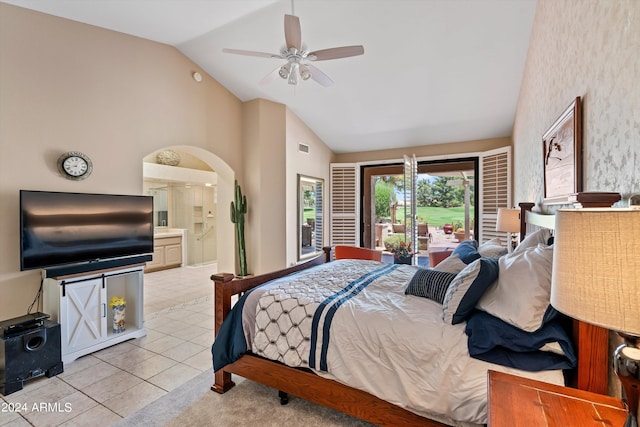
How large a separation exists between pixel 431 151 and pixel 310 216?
264 cm

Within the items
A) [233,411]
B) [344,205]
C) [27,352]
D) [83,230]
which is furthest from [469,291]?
[344,205]

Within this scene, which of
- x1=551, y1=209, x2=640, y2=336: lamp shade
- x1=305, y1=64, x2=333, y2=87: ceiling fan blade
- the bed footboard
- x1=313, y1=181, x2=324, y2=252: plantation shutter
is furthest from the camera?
x1=313, y1=181, x2=324, y2=252: plantation shutter

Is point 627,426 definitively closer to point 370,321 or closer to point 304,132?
point 370,321

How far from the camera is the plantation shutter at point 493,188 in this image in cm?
487

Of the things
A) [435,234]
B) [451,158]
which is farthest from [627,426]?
[435,234]

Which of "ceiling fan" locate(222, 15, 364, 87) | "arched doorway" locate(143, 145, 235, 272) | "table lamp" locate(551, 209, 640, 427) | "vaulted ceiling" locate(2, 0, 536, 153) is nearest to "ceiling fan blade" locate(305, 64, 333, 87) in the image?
"ceiling fan" locate(222, 15, 364, 87)

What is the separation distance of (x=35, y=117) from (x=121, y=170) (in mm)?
865

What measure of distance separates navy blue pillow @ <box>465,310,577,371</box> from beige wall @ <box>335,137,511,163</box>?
456 centimetres

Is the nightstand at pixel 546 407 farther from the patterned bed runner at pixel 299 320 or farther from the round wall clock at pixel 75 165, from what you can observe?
the round wall clock at pixel 75 165

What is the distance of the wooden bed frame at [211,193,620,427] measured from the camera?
130 centimetres

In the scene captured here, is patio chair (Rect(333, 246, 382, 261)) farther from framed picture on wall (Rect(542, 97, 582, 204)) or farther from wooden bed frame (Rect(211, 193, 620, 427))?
framed picture on wall (Rect(542, 97, 582, 204))

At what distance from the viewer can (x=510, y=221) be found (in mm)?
3539

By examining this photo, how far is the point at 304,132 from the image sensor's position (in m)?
5.68

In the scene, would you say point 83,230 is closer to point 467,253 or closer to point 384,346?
point 384,346
